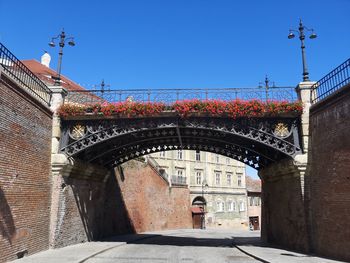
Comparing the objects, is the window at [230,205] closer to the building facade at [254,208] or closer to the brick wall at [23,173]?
the building facade at [254,208]

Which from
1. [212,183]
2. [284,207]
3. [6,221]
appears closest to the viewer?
[6,221]

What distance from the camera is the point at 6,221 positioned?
11.9 m

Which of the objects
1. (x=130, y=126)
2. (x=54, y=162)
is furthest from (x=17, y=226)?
(x=130, y=126)

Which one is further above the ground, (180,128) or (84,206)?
(180,128)

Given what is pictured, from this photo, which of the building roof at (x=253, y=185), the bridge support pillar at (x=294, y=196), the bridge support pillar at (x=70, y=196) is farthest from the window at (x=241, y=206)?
the bridge support pillar at (x=70, y=196)

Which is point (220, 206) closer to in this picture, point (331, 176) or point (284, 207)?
point (284, 207)

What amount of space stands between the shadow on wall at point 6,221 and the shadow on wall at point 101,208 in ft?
16.3

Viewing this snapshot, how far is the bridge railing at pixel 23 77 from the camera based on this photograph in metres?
12.6

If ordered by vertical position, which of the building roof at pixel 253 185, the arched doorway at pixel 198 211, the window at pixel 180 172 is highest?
the window at pixel 180 172

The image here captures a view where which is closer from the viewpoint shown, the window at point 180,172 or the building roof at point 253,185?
the window at point 180,172

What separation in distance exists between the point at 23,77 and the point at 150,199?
2201cm

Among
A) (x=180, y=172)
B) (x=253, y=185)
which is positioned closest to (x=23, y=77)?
(x=180, y=172)

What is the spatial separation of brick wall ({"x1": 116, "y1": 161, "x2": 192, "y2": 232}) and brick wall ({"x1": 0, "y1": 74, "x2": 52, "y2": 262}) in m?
12.0

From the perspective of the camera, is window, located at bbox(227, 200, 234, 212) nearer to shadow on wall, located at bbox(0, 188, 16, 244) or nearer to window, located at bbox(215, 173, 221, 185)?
window, located at bbox(215, 173, 221, 185)
